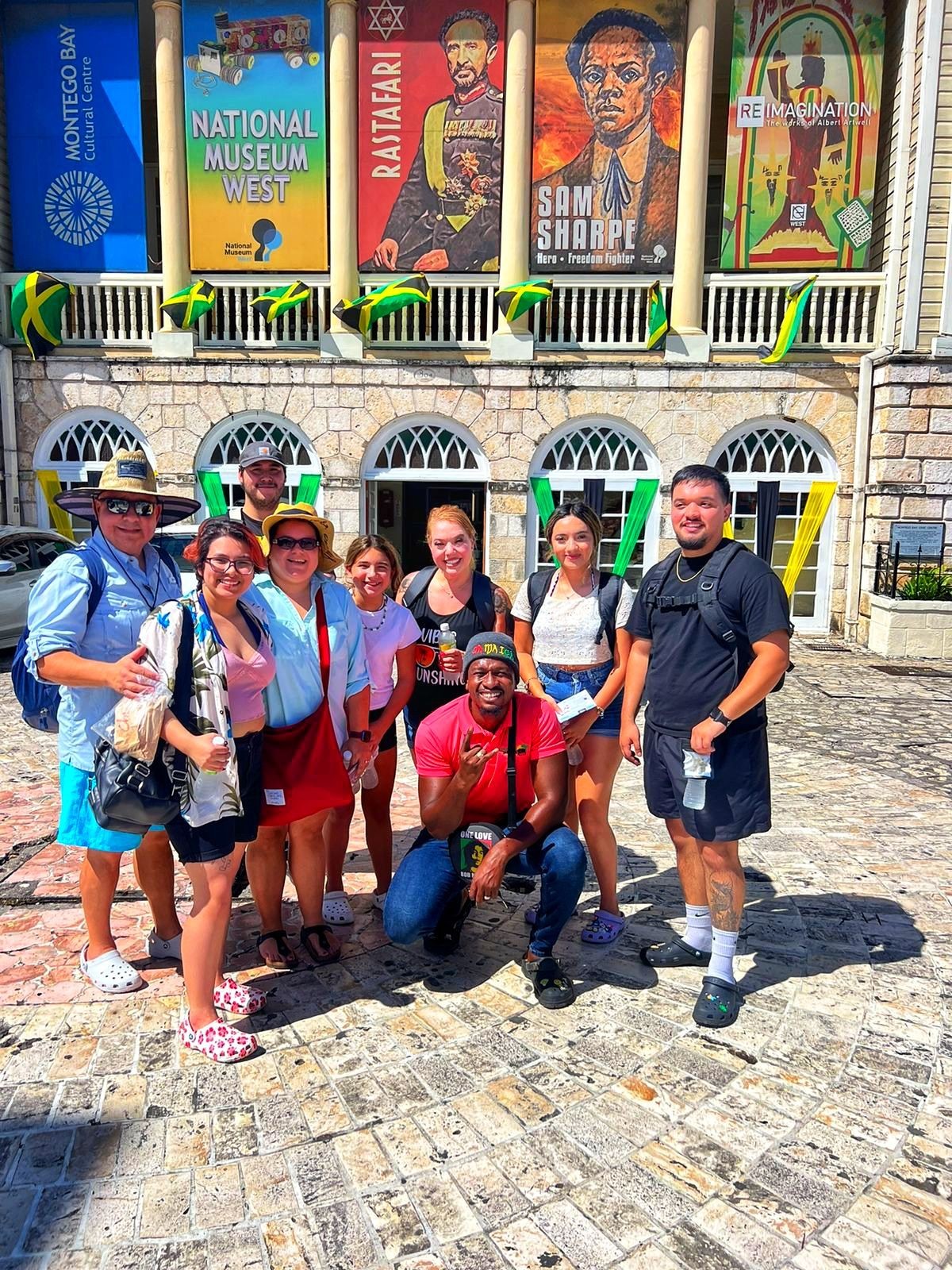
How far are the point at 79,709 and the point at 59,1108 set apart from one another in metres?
1.32

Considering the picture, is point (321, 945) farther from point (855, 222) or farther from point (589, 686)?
point (855, 222)

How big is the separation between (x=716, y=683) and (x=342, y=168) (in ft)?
39.1

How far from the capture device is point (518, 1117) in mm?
2646

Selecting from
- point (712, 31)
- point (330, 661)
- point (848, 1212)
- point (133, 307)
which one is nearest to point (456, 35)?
point (712, 31)

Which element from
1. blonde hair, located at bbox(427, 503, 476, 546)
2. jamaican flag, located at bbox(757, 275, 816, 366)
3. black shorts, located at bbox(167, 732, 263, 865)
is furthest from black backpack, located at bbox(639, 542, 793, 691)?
jamaican flag, located at bbox(757, 275, 816, 366)

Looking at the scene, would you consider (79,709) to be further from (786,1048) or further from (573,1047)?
(786,1048)

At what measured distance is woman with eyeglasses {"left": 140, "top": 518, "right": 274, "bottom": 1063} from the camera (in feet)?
9.02

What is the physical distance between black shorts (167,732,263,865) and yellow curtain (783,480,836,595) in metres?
10.8

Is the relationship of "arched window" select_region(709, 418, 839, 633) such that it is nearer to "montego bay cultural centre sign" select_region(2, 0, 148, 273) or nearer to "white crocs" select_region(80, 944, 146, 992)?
"montego bay cultural centre sign" select_region(2, 0, 148, 273)

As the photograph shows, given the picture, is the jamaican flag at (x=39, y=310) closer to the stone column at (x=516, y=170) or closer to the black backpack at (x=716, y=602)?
the stone column at (x=516, y=170)

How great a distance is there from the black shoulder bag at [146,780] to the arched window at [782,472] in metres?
10.9

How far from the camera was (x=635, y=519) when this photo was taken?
12.6 metres

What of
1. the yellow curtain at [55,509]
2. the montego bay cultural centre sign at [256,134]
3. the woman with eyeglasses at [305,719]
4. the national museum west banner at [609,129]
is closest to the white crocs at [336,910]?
the woman with eyeglasses at [305,719]

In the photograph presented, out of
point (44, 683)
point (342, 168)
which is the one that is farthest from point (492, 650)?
point (342, 168)
